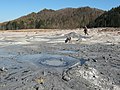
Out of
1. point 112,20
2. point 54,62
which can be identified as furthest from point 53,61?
point 112,20

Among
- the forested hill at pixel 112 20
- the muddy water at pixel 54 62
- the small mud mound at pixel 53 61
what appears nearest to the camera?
the muddy water at pixel 54 62

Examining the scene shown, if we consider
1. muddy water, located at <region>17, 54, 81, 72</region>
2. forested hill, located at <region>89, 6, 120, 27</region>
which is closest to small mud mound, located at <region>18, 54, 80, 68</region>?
muddy water, located at <region>17, 54, 81, 72</region>

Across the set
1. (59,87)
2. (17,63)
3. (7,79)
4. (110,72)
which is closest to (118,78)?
(110,72)

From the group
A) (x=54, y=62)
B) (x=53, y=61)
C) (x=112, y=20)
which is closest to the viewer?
(x=54, y=62)

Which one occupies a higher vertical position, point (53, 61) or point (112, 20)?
point (112, 20)

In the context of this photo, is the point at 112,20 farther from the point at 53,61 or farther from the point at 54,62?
the point at 54,62

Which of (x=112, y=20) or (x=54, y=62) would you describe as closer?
(x=54, y=62)

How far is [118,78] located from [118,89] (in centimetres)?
143

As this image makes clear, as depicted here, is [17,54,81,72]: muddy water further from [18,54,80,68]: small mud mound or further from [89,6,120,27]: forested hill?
[89,6,120,27]: forested hill

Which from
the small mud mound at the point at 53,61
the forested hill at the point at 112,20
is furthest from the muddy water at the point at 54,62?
the forested hill at the point at 112,20

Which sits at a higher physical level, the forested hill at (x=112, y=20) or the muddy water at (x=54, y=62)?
the forested hill at (x=112, y=20)

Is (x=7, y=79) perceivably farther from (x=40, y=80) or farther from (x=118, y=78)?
(x=118, y=78)

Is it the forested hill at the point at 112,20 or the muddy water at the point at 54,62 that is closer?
the muddy water at the point at 54,62

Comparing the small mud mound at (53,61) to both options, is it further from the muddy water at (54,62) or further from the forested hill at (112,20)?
the forested hill at (112,20)
